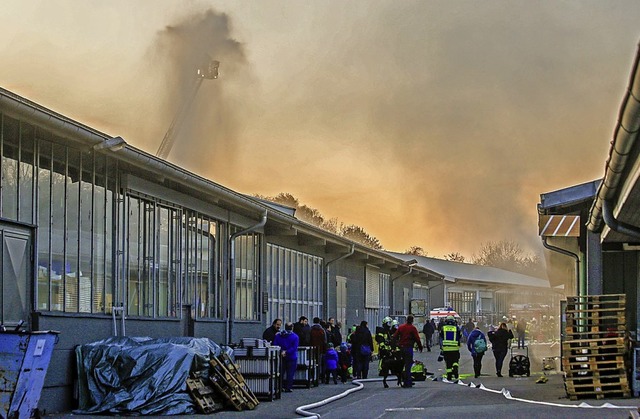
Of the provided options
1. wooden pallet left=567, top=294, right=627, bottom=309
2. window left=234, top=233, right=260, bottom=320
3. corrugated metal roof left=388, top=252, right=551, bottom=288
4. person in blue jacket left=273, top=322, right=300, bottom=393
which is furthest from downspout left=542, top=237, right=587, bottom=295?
corrugated metal roof left=388, top=252, right=551, bottom=288

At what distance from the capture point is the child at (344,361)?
2948cm

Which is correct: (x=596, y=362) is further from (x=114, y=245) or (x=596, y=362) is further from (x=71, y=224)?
(x=71, y=224)

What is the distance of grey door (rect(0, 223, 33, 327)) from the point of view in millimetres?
17062

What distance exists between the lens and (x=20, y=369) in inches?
591

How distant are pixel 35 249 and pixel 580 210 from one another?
43.4 feet

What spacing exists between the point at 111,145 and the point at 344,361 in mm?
12804

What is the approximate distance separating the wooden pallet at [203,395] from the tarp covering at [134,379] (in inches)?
4.1

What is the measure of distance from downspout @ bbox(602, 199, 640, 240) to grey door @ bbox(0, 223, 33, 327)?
9897 millimetres

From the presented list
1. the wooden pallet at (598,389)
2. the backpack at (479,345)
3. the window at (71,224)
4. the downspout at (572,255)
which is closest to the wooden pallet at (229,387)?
the window at (71,224)

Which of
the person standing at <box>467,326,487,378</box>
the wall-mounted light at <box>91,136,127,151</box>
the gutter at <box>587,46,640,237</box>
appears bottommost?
the person standing at <box>467,326,487,378</box>

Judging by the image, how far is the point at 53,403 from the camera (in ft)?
59.4

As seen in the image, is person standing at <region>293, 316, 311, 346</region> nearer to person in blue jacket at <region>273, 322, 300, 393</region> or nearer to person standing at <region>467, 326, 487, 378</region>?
person in blue jacket at <region>273, 322, 300, 393</region>

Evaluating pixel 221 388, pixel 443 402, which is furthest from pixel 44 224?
pixel 443 402

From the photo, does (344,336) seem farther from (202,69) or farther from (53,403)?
(53,403)
